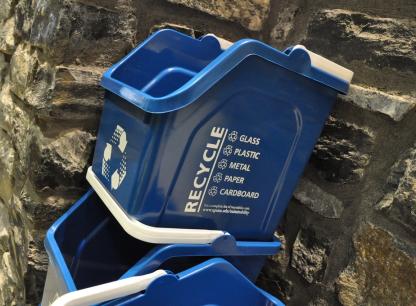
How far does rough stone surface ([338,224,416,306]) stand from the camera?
2.60 ft

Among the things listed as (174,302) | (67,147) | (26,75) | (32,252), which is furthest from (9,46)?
(174,302)

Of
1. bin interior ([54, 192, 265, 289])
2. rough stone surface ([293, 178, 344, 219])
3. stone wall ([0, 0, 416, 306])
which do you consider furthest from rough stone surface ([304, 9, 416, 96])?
bin interior ([54, 192, 265, 289])

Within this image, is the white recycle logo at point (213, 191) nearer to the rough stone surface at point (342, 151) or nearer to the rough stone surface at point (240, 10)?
the rough stone surface at point (342, 151)

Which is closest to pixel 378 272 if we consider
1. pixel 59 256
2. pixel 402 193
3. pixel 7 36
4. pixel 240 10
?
pixel 402 193

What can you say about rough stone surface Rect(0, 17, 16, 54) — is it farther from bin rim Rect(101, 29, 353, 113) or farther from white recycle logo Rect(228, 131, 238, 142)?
white recycle logo Rect(228, 131, 238, 142)

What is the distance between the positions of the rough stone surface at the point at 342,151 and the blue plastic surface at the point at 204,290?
306mm

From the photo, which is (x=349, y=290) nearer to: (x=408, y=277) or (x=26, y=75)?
(x=408, y=277)

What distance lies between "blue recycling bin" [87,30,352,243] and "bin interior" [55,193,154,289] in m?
0.11

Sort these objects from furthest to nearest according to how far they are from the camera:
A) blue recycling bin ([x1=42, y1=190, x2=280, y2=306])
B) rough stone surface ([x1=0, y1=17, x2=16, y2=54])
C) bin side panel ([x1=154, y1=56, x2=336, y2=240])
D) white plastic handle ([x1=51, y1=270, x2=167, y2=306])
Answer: rough stone surface ([x1=0, y1=17, x2=16, y2=54]) → blue recycling bin ([x1=42, y1=190, x2=280, y2=306]) → bin side panel ([x1=154, y1=56, x2=336, y2=240]) → white plastic handle ([x1=51, y1=270, x2=167, y2=306])

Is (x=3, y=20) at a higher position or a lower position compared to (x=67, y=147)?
higher

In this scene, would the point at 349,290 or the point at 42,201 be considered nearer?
the point at 349,290

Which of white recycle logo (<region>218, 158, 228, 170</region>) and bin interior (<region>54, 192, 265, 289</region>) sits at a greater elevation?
white recycle logo (<region>218, 158, 228, 170</region>)

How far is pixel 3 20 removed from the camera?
1.38 meters

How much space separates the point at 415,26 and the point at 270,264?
638 millimetres
